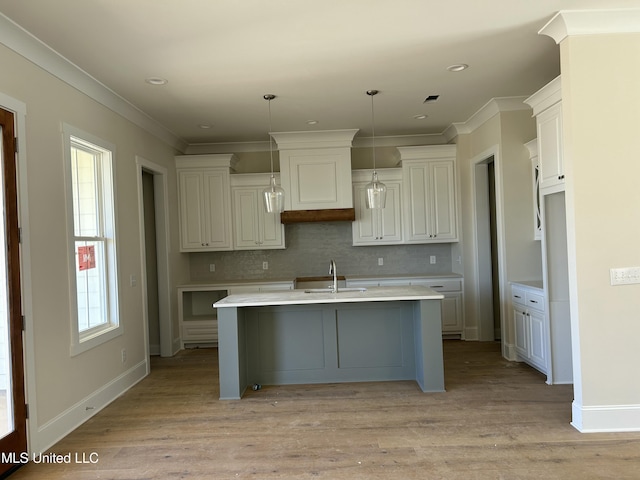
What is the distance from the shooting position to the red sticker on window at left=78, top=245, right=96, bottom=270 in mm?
3702

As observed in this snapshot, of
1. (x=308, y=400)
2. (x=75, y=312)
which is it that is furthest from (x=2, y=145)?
(x=308, y=400)

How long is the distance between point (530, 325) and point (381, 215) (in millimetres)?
2479

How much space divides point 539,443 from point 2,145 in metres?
3.87

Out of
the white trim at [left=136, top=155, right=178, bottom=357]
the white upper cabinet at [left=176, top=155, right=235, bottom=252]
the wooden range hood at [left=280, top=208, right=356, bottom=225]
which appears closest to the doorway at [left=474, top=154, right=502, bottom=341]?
the wooden range hood at [left=280, top=208, right=356, bottom=225]

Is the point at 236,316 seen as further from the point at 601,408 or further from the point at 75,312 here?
the point at 601,408

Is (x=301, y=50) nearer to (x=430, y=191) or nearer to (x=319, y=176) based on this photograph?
(x=319, y=176)

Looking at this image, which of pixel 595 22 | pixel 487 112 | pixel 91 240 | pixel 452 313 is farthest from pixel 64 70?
pixel 452 313

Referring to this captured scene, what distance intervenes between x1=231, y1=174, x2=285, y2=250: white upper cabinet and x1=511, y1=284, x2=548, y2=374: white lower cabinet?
123 inches

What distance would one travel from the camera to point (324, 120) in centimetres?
535

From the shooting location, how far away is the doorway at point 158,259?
18.4 ft

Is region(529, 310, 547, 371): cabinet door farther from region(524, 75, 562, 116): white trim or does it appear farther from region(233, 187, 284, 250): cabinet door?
region(233, 187, 284, 250): cabinet door

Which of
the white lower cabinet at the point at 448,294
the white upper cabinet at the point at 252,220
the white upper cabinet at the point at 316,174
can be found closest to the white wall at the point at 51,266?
the white upper cabinet at the point at 252,220

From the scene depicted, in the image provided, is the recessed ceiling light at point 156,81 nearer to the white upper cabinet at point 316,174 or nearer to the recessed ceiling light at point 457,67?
the white upper cabinet at point 316,174

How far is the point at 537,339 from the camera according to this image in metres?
4.22
